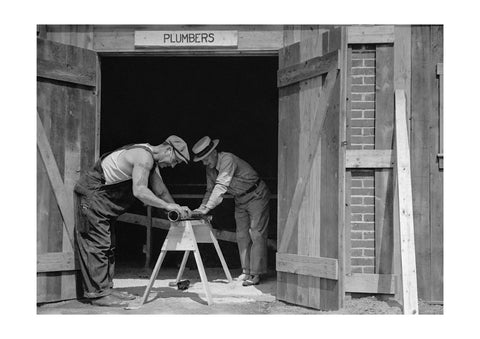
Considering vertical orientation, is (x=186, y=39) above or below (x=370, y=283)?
above

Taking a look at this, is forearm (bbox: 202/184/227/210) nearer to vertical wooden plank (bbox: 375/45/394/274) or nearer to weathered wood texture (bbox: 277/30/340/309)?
weathered wood texture (bbox: 277/30/340/309)

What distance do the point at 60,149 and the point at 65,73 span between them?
0.88m

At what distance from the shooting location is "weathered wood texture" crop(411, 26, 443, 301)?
7414 millimetres

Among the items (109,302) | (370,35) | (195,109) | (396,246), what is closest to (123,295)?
(109,302)

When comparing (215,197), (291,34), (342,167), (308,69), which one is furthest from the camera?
(215,197)

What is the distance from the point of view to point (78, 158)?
7586mm

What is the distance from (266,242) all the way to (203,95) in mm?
5688

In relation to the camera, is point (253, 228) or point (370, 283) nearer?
point (370, 283)

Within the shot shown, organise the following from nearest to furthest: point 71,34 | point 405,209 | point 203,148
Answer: point 405,209 < point 71,34 < point 203,148

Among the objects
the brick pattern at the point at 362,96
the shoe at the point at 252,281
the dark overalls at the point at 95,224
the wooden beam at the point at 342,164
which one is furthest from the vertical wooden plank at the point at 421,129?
the dark overalls at the point at 95,224

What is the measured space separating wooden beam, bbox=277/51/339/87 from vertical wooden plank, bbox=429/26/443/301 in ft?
4.48

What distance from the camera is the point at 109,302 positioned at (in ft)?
23.8

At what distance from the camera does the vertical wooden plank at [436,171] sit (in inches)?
292

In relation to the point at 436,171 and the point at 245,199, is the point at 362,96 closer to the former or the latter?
the point at 436,171
